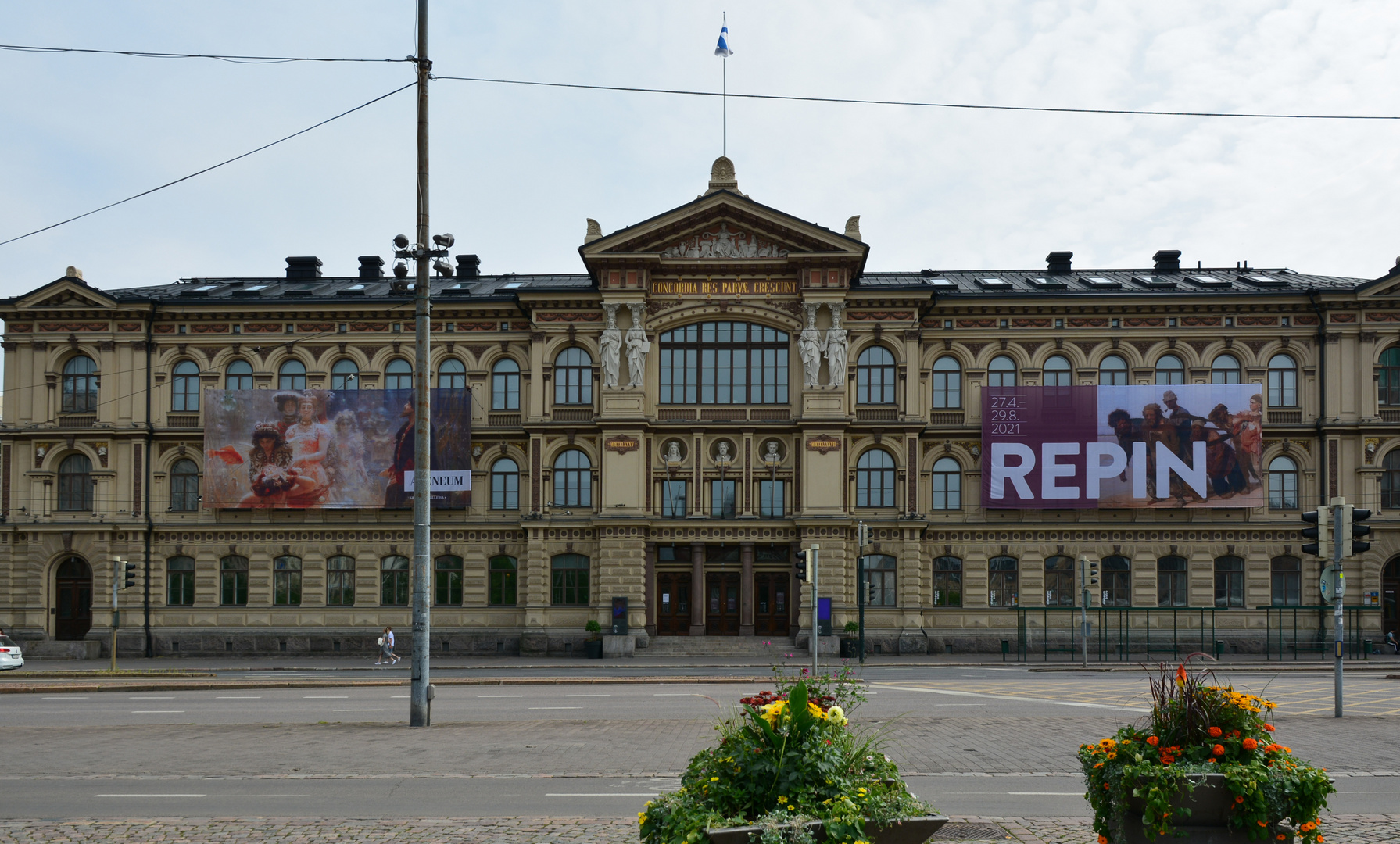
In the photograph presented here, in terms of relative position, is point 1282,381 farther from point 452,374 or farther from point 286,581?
point 286,581

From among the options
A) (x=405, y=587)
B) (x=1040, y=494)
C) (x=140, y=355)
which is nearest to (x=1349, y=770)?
(x=1040, y=494)

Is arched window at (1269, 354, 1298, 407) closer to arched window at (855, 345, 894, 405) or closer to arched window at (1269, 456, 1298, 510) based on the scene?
arched window at (1269, 456, 1298, 510)

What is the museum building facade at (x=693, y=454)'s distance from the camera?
1800 inches

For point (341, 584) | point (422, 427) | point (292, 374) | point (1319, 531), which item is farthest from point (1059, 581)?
point (292, 374)

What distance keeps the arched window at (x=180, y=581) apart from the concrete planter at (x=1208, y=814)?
46.8 m

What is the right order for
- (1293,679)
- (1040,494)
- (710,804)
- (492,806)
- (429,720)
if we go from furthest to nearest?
(1040,494) → (1293,679) → (429,720) → (492,806) → (710,804)

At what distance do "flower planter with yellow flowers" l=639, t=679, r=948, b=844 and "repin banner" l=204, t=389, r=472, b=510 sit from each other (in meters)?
40.8

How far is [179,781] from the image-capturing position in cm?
1473

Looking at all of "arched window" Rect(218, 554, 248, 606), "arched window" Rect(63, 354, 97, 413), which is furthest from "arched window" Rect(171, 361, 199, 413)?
"arched window" Rect(218, 554, 248, 606)

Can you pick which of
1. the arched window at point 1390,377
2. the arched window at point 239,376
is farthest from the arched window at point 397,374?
the arched window at point 1390,377

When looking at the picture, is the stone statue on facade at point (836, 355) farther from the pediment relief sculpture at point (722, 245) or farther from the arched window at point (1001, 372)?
the arched window at point (1001, 372)

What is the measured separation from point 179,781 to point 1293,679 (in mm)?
29675

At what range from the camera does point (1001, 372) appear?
47.2m

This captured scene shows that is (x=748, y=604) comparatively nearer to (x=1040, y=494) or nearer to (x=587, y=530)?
(x=587, y=530)
